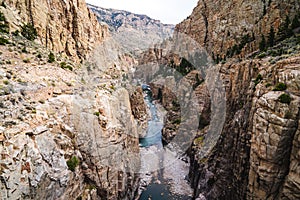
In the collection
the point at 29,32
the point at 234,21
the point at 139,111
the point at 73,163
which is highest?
the point at 234,21

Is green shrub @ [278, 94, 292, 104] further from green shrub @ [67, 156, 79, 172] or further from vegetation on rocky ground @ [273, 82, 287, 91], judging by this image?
green shrub @ [67, 156, 79, 172]

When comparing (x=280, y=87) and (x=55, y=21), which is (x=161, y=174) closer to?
(x=280, y=87)

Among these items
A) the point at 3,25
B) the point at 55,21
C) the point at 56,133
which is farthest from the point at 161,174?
the point at 3,25

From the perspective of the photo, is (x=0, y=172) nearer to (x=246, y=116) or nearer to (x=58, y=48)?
(x=246, y=116)

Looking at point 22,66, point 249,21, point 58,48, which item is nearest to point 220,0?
point 249,21

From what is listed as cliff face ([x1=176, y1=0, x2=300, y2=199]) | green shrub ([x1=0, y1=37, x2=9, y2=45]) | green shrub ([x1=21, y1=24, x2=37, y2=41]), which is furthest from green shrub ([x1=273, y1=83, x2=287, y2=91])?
green shrub ([x1=21, y1=24, x2=37, y2=41])

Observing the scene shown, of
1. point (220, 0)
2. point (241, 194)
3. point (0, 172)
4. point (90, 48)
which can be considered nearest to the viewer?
point (0, 172)
